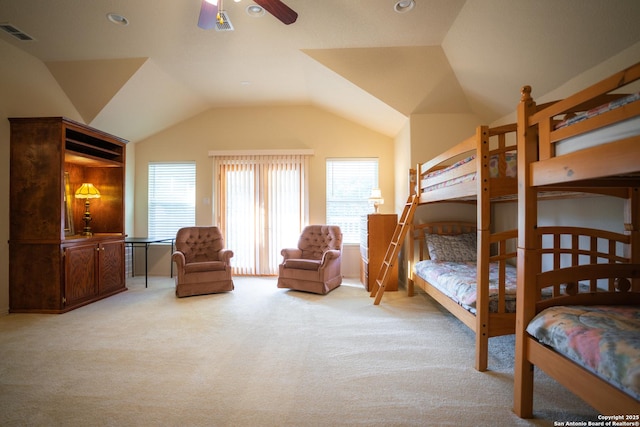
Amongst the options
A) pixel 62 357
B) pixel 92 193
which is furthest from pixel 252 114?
pixel 62 357

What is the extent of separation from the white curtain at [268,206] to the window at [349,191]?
538 mm

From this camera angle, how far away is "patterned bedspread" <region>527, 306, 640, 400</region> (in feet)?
3.64

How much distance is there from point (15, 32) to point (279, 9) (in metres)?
3.34

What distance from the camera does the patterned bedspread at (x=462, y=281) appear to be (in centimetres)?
228

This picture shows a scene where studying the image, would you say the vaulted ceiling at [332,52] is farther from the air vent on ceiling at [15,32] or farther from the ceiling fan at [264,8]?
the ceiling fan at [264,8]

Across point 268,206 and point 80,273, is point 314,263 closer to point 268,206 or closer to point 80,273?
point 268,206

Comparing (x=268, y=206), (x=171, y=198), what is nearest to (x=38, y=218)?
(x=171, y=198)

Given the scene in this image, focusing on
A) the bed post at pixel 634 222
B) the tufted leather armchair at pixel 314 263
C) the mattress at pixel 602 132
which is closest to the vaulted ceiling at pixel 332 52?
the bed post at pixel 634 222

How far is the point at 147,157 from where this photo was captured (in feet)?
18.9

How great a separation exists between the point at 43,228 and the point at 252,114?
3.63 meters

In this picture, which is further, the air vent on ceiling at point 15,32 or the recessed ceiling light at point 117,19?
the air vent on ceiling at point 15,32

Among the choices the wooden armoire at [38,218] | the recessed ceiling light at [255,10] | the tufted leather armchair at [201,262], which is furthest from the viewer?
the tufted leather armchair at [201,262]

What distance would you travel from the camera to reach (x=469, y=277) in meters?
2.79

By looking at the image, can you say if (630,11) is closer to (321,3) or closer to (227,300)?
(321,3)
